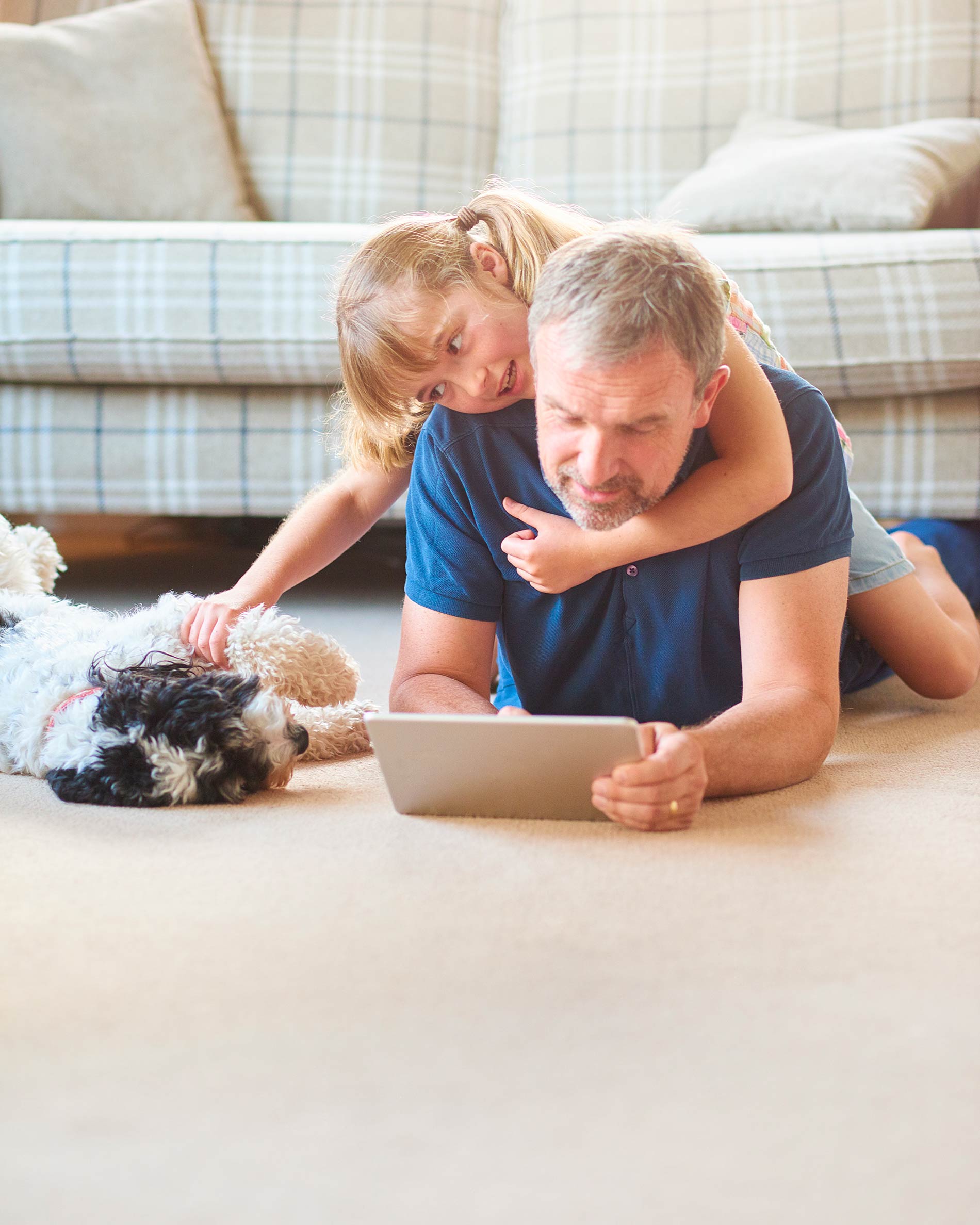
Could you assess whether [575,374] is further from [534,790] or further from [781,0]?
[781,0]

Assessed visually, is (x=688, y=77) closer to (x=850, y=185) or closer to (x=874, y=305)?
(x=850, y=185)

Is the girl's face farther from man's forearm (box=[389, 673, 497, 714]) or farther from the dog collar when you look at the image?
the dog collar

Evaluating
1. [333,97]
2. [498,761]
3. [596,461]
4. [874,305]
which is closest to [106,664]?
[498,761]

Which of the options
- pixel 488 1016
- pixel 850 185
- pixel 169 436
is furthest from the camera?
pixel 850 185

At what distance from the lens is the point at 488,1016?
77cm

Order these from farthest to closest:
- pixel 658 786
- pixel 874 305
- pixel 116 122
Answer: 1. pixel 116 122
2. pixel 874 305
3. pixel 658 786

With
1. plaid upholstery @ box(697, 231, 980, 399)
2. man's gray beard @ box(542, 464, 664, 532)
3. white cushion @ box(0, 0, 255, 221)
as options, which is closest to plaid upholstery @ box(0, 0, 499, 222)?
white cushion @ box(0, 0, 255, 221)

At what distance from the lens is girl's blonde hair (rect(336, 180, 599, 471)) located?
1.33 meters

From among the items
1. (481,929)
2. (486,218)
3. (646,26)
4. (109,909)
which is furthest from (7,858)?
(646,26)

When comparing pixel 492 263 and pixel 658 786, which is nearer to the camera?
pixel 658 786

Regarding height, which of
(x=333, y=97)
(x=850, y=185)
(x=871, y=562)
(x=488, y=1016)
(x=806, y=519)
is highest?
(x=333, y=97)

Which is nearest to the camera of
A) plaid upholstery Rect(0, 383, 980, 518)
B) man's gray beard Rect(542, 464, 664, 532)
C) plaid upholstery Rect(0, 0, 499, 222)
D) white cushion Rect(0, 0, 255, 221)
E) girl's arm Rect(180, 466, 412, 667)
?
man's gray beard Rect(542, 464, 664, 532)

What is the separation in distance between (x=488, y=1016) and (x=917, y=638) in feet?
3.51

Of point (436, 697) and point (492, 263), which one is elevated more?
point (492, 263)
